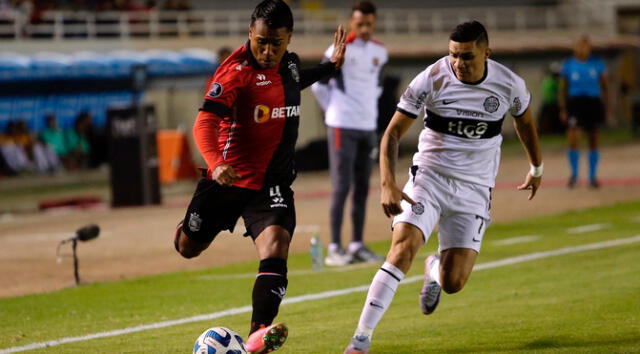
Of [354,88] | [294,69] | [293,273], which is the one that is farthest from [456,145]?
[354,88]

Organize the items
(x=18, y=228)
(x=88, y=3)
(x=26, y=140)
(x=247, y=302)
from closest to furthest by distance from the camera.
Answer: (x=247, y=302)
(x=18, y=228)
(x=26, y=140)
(x=88, y=3)

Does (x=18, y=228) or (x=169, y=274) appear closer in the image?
(x=169, y=274)

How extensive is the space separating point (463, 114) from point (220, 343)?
87.7 inches

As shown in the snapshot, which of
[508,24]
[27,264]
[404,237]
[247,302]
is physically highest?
[404,237]

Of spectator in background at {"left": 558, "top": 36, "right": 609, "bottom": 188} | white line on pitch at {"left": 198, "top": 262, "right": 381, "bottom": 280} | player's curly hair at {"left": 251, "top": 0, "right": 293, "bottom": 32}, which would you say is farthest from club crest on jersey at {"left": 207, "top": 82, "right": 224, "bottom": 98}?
spectator in background at {"left": 558, "top": 36, "right": 609, "bottom": 188}

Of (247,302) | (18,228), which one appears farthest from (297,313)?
(18,228)

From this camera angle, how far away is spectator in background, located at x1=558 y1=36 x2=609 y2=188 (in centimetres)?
2014

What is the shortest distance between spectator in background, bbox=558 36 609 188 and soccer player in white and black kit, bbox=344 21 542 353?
1216cm

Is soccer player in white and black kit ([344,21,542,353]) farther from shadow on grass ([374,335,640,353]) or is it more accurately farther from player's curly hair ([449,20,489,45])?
shadow on grass ([374,335,640,353])

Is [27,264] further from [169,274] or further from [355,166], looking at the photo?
[355,166]

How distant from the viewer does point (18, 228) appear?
739 inches

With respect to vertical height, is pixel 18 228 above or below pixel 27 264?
below

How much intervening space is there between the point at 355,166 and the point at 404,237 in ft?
18.2

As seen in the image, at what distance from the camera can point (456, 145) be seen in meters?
8.04
